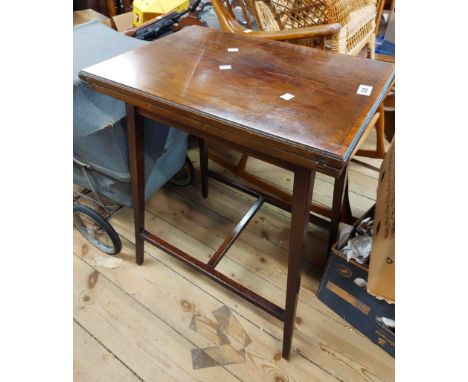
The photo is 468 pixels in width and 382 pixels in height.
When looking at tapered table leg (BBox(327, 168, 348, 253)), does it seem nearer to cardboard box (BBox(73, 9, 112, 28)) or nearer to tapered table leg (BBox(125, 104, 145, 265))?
tapered table leg (BBox(125, 104, 145, 265))

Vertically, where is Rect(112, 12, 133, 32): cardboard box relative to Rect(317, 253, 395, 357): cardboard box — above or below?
above

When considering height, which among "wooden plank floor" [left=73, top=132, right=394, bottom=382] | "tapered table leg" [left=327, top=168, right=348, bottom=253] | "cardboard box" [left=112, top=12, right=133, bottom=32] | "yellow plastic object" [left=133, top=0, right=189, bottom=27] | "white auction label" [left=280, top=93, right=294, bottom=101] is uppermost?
"yellow plastic object" [left=133, top=0, right=189, bottom=27]

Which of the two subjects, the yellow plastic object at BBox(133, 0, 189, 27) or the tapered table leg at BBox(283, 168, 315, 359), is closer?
the tapered table leg at BBox(283, 168, 315, 359)

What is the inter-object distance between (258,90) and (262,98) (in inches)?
1.6

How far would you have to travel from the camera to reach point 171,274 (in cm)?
128

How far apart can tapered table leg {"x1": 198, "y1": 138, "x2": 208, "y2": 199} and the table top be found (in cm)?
48

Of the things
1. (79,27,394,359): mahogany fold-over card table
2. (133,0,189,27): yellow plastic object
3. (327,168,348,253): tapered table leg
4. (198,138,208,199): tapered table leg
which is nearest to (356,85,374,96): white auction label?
(79,27,394,359): mahogany fold-over card table

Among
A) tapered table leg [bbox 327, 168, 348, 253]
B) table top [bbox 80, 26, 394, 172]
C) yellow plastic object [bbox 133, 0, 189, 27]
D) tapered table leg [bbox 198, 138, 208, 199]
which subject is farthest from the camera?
yellow plastic object [bbox 133, 0, 189, 27]

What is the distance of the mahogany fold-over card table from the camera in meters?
0.63

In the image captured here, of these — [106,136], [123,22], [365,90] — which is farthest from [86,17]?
[365,90]

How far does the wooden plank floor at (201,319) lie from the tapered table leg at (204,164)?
139 mm

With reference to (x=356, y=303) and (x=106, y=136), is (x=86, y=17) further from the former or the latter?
(x=356, y=303)

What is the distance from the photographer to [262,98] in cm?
73

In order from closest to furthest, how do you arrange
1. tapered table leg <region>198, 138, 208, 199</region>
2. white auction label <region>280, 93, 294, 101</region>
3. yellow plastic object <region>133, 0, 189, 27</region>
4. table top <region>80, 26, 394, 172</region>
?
table top <region>80, 26, 394, 172</region> < white auction label <region>280, 93, 294, 101</region> < tapered table leg <region>198, 138, 208, 199</region> < yellow plastic object <region>133, 0, 189, 27</region>
